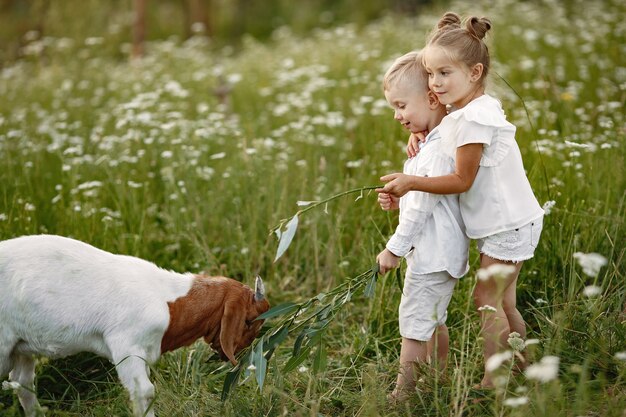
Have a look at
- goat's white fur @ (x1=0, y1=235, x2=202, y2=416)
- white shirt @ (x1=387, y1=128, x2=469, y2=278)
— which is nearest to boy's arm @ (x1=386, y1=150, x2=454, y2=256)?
white shirt @ (x1=387, y1=128, x2=469, y2=278)

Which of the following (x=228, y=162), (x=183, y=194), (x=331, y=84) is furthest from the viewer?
(x=331, y=84)

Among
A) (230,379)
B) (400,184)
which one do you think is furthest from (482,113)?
(230,379)

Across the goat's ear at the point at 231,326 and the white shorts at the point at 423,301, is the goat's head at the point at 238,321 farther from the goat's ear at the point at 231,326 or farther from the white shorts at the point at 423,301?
the white shorts at the point at 423,301

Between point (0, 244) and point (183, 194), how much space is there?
76.8 inches

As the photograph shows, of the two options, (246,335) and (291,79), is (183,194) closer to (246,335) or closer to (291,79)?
(246,335)

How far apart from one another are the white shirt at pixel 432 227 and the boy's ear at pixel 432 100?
129 millimetres

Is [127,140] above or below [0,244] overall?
below

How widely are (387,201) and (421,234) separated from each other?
0.21 meters

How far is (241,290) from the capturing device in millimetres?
3061

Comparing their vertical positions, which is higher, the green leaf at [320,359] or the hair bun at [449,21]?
the hair bun at [449,21]

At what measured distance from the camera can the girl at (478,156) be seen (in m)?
2.79

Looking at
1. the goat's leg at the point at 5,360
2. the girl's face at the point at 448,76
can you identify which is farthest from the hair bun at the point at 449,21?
the goat's leg at the point at 5,360

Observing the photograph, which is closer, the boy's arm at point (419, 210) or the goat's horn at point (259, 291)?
the boy's arm at point (419, 210)

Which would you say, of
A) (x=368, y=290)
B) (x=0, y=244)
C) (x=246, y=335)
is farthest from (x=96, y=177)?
(x=368, y=290)
